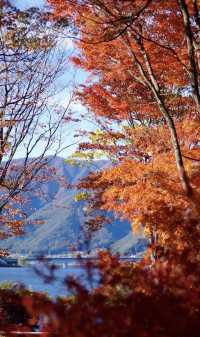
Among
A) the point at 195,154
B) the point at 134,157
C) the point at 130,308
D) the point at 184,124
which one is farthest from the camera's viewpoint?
the point at 134,157

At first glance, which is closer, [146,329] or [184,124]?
[146,329]

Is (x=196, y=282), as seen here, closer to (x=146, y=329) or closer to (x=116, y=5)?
(x=146, y=329)

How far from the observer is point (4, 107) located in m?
14.2

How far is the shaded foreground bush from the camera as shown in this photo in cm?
504

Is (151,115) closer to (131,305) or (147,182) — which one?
(147,182)

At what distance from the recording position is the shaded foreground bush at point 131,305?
5.04 meters

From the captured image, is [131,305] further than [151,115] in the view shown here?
No

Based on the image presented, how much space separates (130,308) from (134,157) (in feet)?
46.0

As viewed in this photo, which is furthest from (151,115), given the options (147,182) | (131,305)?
(131,305)

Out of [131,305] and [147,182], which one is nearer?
[131,305]

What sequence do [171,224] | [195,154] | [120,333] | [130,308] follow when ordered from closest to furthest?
[120,333] → [130,308] → [171,224] → [195,154]

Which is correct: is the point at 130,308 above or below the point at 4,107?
below

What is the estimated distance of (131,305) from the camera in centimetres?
539

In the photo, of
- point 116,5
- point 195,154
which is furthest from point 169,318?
point 195,154
